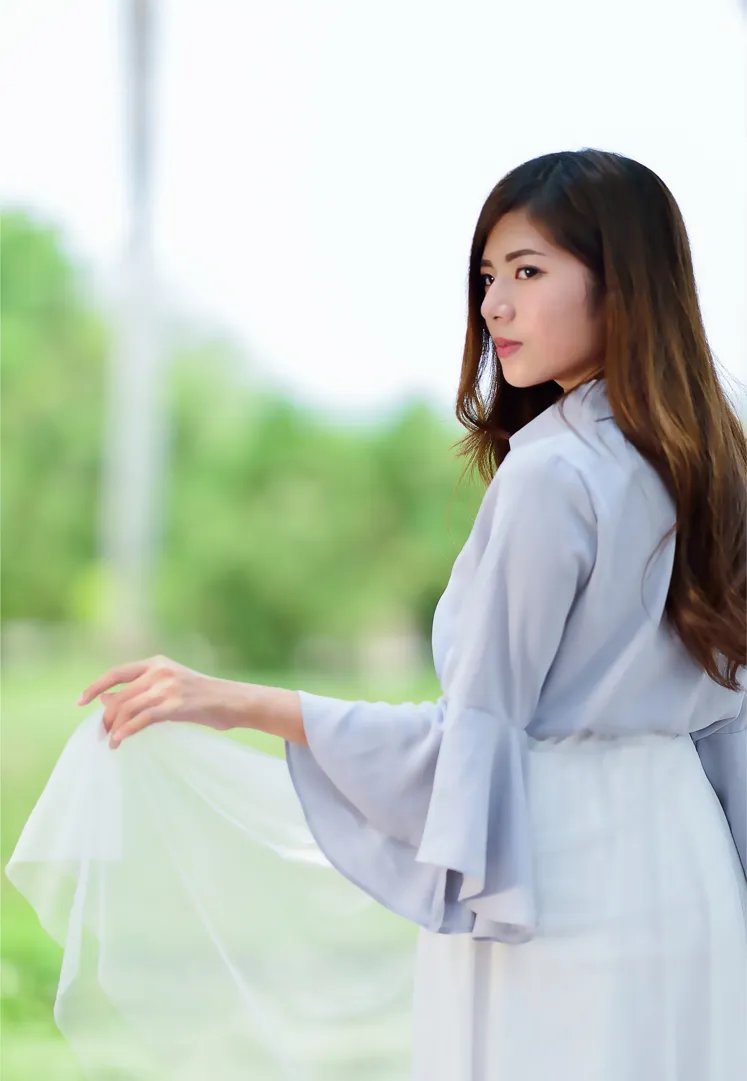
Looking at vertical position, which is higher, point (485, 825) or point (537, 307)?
point (537, 307)

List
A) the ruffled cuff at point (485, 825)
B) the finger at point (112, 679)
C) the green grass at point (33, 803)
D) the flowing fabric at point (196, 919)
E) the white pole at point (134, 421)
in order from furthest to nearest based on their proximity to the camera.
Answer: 1. the white pole at point (134, 421)
2. the green grass at point (33, 803)
3. the flowing fabric at point (196, 919)
4. the finger at point (112, 679)
5. the ruffled cuff at point (485, 825)

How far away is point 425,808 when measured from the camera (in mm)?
984

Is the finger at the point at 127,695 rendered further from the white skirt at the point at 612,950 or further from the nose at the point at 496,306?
the nose at the point at 496,306

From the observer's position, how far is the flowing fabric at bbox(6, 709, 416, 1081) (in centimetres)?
113

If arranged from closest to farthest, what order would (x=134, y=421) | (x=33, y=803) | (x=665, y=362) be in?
1. (x=665, y=362)
2. (x=33, y=803)
3. (x=134, y=421)

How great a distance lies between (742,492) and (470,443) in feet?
1.09

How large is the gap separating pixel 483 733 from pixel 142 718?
29 centimetres

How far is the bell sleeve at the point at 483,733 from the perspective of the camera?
3.01 feet

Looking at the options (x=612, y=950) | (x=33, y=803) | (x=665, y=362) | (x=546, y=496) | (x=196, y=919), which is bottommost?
(x=33, y=803)

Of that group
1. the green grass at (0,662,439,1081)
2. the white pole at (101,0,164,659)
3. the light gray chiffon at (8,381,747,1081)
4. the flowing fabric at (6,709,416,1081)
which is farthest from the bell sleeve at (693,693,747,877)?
the white pole at (101,0,164,659)

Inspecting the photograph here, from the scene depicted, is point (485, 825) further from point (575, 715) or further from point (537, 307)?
point (537, 307)

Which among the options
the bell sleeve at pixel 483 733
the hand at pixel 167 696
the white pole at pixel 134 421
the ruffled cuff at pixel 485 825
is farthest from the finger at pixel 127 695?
the white pole at pixel 134 421

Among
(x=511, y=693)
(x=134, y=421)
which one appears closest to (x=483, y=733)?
(x=511, y=693)

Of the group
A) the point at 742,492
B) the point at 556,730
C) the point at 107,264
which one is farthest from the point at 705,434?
the point at 107,264
